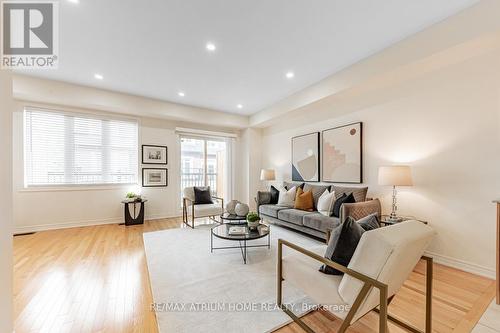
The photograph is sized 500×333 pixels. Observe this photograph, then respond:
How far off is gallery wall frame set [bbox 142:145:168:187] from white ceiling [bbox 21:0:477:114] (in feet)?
5.66

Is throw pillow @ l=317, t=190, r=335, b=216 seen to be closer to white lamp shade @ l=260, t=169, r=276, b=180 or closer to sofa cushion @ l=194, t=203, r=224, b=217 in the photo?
white lamp shade @ l=260, t=169, r=276, b=180

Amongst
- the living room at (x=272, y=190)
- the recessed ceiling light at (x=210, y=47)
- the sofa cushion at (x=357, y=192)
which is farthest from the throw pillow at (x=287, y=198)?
the recessed ceiling light at (x=210, y=47)

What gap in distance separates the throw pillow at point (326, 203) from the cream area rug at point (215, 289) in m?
0.62

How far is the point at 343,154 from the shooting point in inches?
157

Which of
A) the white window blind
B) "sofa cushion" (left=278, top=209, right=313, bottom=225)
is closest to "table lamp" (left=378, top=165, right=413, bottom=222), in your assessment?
"sofa cushion" (left=278, top=209, right=313, bottom=225)

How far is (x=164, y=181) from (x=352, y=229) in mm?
4924

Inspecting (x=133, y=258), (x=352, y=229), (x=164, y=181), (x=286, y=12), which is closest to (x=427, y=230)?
(x=352, y=229)

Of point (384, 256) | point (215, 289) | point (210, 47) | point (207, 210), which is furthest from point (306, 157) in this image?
point (384, 256)

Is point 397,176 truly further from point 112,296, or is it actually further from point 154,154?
point 154,154

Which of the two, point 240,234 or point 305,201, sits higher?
point 305,201

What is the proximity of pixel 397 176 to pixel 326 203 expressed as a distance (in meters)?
1.18

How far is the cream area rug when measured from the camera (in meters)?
1.63

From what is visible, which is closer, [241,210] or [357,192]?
[357,192]

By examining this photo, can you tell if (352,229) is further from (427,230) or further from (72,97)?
(72,97)
